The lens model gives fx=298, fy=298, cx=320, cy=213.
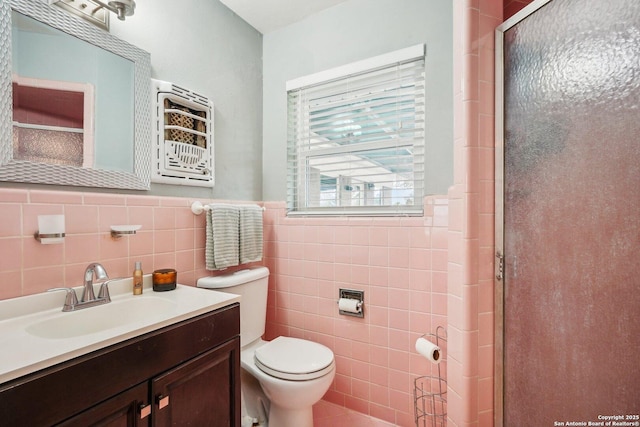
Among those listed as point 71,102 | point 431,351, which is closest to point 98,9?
point 71,102

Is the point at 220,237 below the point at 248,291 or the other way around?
the other way around

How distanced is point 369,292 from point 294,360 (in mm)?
545

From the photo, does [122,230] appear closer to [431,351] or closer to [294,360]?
[294,360]

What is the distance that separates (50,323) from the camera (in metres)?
0.99

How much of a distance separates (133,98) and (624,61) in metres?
1.75

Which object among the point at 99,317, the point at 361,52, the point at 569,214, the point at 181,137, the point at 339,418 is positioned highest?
the point at 361,52

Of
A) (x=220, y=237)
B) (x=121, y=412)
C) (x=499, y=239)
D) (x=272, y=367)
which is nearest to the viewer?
(x=121, y=412)

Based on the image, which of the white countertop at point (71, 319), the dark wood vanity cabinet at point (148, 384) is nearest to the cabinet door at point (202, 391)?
the dark wood vanity cabinet at point (148, 384)

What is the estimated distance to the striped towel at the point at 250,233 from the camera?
1.76 meters

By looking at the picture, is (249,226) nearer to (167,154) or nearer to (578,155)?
(167,154)

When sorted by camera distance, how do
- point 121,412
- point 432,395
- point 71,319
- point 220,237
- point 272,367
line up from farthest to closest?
point 220,237 < point 432,395 < point 272,367 < point 71,319 < point 121,412

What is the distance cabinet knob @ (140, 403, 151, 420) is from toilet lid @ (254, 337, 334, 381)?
1.96 feet

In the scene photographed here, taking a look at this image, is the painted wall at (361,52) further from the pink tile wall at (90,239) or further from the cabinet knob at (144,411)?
the cabinet knob at (144,411)

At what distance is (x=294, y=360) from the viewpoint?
1460mm
